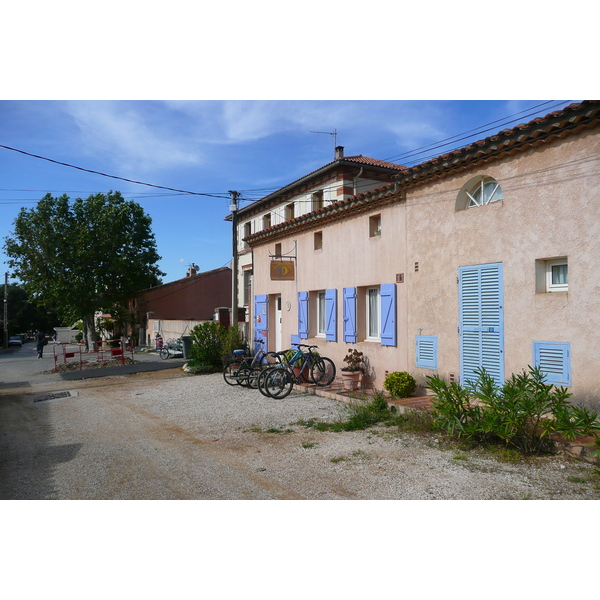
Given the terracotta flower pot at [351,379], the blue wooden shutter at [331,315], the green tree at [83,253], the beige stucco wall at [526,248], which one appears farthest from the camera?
the green tree at [83,253]

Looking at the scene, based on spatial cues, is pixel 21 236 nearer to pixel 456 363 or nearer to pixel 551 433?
pixel 456 363

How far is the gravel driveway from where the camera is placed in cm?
442

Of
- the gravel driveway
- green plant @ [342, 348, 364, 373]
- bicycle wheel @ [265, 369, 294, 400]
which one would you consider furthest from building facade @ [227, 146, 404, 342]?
the gravel driveway

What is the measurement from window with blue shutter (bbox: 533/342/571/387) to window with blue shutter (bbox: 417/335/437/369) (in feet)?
6.24

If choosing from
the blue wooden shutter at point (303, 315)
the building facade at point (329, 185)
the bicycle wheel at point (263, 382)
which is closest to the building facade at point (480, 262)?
the blue wooden shutter at point (303, 315)

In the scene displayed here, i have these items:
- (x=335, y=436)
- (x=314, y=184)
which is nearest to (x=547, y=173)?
(x=335, y=436)

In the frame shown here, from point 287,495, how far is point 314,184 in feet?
57.4

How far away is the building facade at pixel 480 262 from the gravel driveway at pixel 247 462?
5.37ft

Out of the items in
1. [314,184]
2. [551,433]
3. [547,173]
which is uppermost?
[314,184]

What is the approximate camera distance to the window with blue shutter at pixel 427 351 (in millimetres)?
7994

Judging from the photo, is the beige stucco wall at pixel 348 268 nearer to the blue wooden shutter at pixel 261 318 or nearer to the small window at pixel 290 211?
the blue wooden shutter at pixel 261 318

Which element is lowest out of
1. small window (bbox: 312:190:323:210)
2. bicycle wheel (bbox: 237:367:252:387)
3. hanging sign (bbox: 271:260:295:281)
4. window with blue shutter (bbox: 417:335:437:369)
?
bicycle wheel (bbox: 237:367:252:387)

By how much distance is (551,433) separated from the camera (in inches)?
210

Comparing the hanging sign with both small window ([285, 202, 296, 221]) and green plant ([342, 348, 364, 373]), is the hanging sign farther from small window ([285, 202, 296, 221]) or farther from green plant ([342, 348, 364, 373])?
small window ([285, 202, 296, 221])
